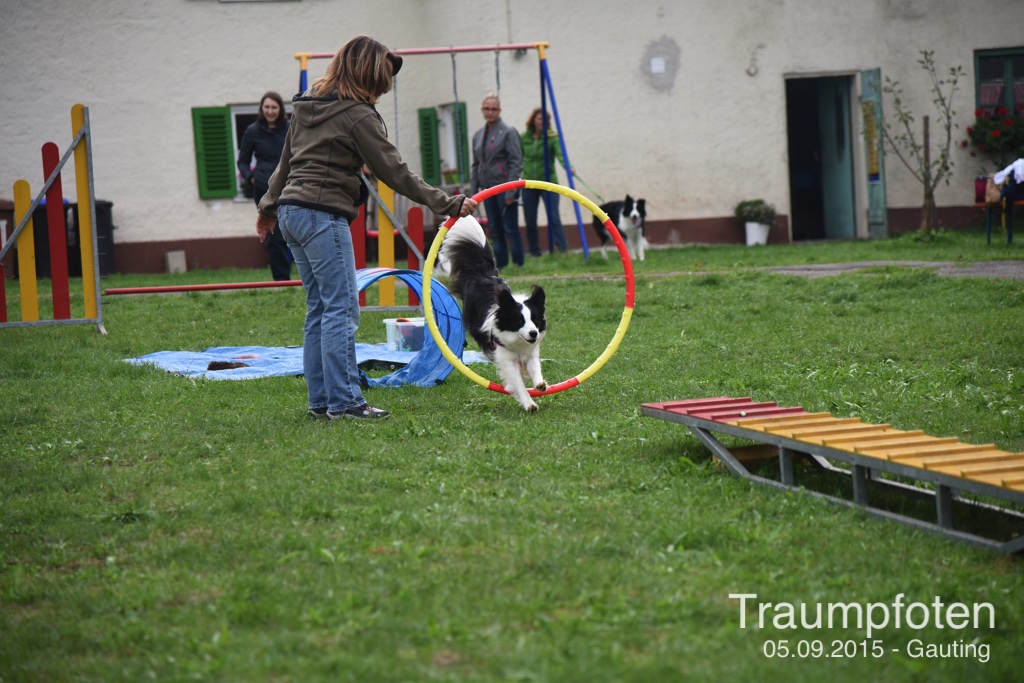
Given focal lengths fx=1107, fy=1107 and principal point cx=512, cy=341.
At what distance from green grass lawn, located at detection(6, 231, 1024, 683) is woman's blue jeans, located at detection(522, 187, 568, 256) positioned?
890 cm

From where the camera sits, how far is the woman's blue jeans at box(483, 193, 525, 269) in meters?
15.0

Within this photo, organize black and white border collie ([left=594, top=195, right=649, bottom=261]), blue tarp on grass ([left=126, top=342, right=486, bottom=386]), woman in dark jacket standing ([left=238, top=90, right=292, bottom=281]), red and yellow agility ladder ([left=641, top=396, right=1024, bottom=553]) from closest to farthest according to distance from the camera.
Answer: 1. red and yellow agility ladder ([left=641, top=396, right=1024, bottom=553])
2. blue tarp on grass ([left=126, top=342, right=486, bottom=386])
3. woman in dark jacket standing ([left=238, top=90, right=292, bottom=281])
4. black and white border collie ([left=594, top=195, right=649, bottom=261])

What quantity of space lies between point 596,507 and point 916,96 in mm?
17764

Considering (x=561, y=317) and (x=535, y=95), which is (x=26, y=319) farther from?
(x=535, y=95)

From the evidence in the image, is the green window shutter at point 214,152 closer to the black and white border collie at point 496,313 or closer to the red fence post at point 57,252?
the red fence post at point 57,252

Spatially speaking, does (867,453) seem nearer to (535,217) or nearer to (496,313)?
(496,313)

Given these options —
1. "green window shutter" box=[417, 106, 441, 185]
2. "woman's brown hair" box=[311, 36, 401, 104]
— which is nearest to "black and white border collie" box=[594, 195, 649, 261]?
"green window shutter" box=[417, 106, 441, 185]

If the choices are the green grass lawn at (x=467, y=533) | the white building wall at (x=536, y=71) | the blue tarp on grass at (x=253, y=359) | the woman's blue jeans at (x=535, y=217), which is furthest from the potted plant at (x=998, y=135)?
the blue tarp on grass at (x=253, y=359)

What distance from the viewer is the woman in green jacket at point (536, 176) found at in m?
16.8

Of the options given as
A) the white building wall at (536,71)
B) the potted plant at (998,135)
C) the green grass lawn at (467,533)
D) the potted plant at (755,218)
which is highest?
the white building wall at (536,71)

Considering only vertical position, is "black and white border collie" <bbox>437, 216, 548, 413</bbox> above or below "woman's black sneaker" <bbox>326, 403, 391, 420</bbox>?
above

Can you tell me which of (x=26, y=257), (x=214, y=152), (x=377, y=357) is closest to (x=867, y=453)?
A: (x=377, y=357)

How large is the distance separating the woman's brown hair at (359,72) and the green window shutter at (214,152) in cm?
1372

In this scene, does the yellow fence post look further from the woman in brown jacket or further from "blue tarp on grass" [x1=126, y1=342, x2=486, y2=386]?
the woman in brown jacket
